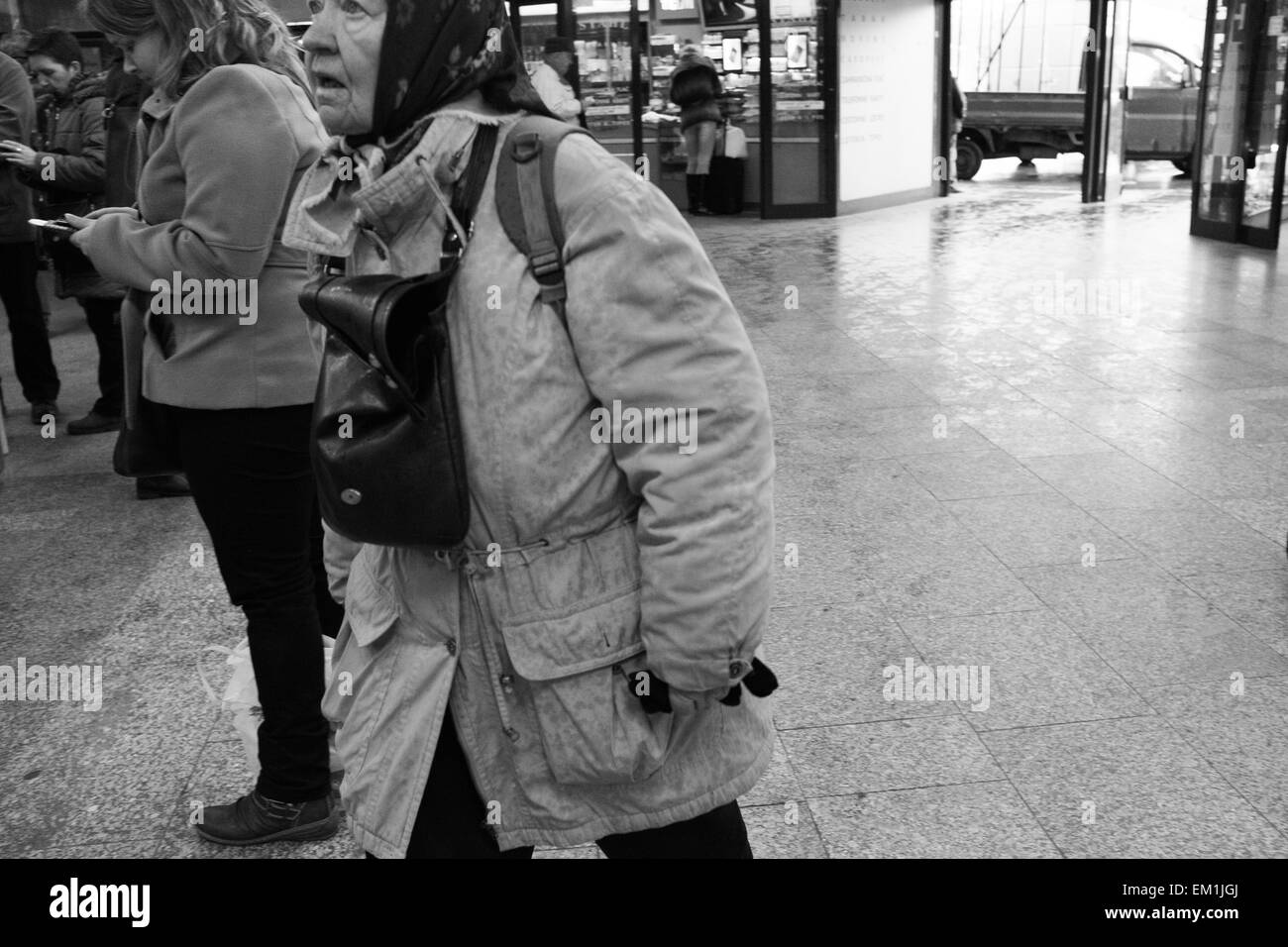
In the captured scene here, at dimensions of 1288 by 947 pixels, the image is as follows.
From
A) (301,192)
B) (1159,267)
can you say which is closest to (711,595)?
(301,192)

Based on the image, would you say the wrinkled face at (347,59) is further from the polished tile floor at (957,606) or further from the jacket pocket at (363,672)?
the polished tile floor at (957,606)

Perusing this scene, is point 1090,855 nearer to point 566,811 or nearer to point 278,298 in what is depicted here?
point 566,811

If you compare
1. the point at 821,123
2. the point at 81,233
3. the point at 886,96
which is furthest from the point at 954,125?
the point at 81,233


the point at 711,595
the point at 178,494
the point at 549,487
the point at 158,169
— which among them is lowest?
the point at 178,494

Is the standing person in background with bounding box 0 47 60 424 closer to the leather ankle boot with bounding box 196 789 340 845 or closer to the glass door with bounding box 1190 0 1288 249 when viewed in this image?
the leather ankle boot with bounding box 196 789 340 845

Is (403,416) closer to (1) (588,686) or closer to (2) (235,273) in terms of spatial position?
(1) (588,686)

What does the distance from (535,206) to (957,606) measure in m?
2.92

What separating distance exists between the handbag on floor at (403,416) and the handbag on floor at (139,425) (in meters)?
1.30

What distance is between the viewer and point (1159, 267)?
10.7 metres

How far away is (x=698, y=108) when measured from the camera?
15.8 meters

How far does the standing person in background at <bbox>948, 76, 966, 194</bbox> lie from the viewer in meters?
17.5

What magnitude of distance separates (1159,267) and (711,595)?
997 centimetres

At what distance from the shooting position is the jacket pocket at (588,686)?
6.00ft

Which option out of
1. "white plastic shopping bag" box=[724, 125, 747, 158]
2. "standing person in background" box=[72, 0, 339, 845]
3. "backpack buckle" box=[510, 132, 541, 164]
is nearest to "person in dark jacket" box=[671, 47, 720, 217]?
"white plastic shopping bag" box=[724, 125, 747, 158]
